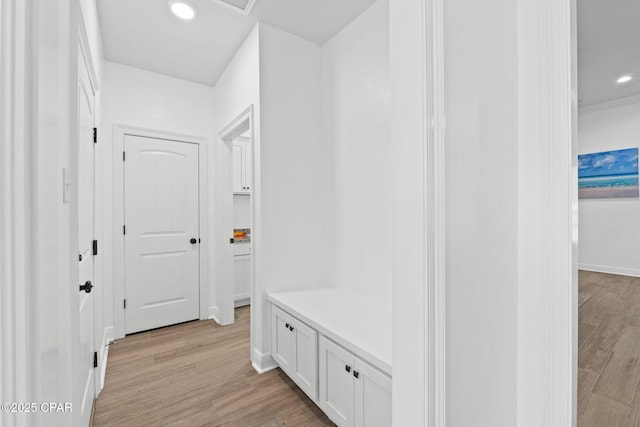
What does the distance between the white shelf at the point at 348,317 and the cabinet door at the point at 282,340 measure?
0.09 meters

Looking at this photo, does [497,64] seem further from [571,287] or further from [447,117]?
[571,287]

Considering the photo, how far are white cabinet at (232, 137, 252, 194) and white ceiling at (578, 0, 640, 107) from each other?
3.72 m

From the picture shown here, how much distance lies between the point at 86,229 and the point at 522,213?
7.33 ft

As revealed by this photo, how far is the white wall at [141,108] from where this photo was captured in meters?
2.84

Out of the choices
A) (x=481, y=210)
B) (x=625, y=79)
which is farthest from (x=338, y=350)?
(x=625, y=79)

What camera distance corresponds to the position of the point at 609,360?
7.02 feet

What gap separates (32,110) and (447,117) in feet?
2.88

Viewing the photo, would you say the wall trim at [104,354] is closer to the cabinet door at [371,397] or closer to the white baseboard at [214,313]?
the white baseboard at [214,313]

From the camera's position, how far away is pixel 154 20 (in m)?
2.34

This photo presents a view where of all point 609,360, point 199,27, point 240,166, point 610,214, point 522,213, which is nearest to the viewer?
point 522,213

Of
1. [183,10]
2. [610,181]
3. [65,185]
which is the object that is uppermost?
[183,10]

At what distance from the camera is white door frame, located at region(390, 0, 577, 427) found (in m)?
0.78

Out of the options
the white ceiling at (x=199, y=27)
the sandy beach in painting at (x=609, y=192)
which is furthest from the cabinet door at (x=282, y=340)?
the sandy beach in painting at (x=609, y=192)

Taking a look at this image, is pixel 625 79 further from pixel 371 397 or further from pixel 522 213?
pixel 371 397
